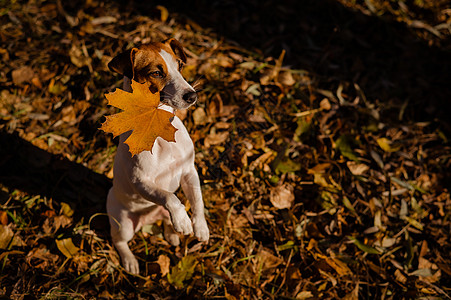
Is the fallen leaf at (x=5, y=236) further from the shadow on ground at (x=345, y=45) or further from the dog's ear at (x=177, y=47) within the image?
the shadow on ground at (x=345, y=45)

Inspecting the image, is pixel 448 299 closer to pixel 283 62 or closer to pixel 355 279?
pixel 355 279

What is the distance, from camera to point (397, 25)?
457 centimetres

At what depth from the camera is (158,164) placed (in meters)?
2.21

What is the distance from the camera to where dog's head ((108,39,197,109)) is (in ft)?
6.52

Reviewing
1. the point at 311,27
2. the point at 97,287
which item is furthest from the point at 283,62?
the point at 97,287

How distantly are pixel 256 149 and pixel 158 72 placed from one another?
1.79 metres

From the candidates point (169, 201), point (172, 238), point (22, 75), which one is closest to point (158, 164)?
point (169, 201)

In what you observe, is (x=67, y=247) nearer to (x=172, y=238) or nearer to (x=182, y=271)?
(x=172, y=238)

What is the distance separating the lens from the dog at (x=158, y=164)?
6.64 feet

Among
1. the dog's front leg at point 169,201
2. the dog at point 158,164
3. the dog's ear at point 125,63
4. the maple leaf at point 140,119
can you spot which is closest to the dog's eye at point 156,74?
the dog at point 158,164

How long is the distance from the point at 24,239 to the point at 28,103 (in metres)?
1.63

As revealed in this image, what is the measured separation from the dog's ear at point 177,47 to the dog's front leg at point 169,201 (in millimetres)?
1017

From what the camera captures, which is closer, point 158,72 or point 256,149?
point 158,72

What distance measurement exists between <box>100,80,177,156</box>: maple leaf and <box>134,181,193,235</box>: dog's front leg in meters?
0.41
